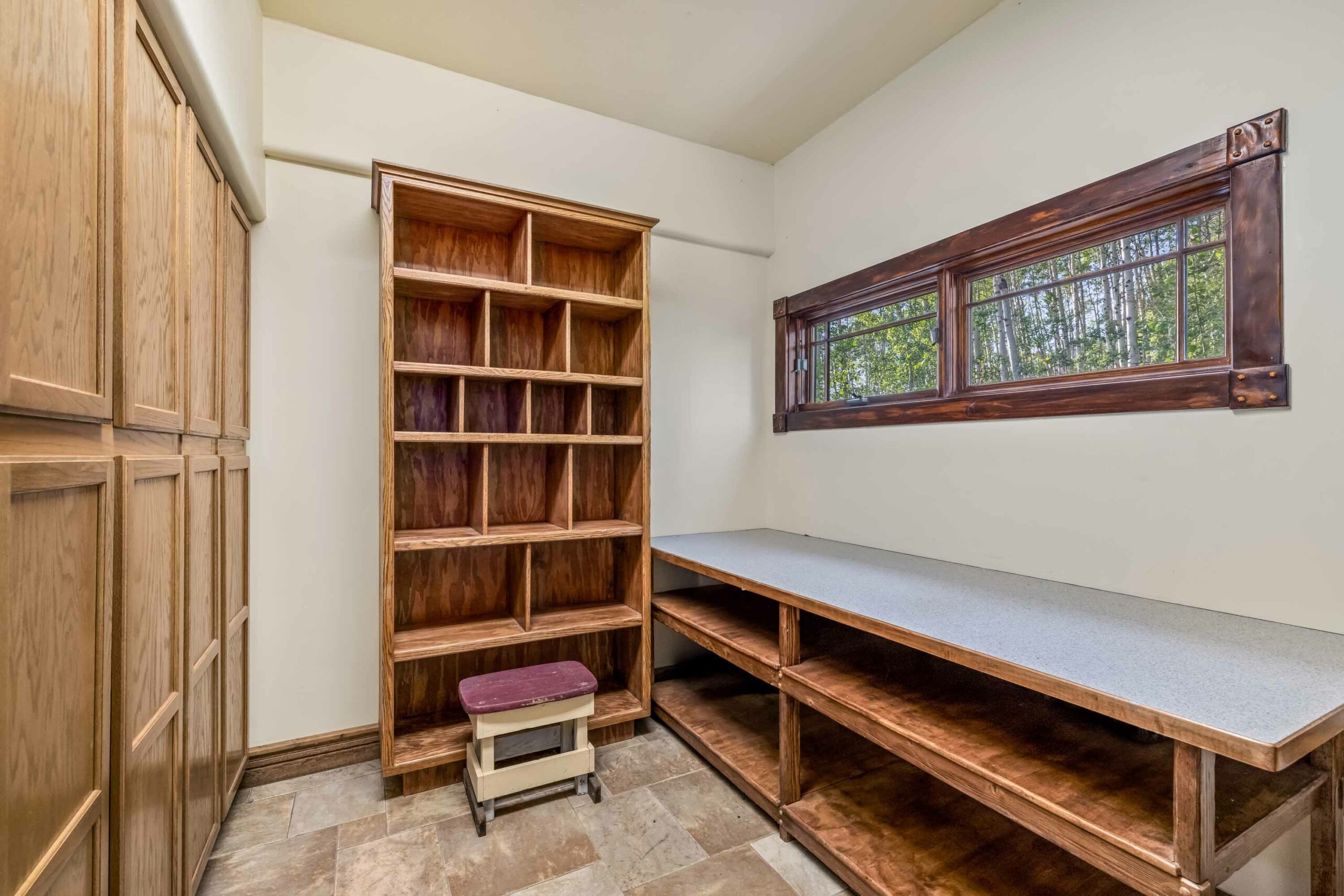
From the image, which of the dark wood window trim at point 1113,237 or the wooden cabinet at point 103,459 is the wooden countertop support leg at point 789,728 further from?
the wooden cabinet at point 103,459

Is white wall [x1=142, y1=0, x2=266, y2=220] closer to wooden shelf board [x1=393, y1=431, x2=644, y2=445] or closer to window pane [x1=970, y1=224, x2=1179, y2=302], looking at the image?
wooden shelf board [x1=393, y1=431, x2=644, y2=445]

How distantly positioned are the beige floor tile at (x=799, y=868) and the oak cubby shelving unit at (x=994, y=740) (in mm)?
51

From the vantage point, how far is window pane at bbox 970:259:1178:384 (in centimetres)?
179

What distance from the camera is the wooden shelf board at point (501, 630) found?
2.14 meters

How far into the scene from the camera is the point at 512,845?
186 cm

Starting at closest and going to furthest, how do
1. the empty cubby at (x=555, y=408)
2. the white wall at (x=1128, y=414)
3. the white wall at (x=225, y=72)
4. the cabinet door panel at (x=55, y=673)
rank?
the cabinet door panel at (x=55, y=673), the white wall at (x=225, y=72), the white wall at (x=1128, y=414), the empty cubby at (x=555, y=408)

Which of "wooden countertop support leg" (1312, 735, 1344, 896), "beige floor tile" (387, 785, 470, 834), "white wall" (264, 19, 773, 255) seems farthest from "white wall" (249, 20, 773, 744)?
"wooden countertop support leg" (1312, 735, 1344, 896)

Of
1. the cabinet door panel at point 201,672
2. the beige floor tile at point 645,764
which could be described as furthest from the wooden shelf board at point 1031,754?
the cabinet door panel at point 201,672

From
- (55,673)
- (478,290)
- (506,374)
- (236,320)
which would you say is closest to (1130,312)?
(506,374)

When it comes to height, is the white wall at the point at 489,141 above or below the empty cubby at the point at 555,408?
above

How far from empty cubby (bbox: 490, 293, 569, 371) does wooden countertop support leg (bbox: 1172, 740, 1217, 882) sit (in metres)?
2.17

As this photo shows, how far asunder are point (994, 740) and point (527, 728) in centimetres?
142

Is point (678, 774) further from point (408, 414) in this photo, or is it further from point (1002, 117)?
point (1002, 117)

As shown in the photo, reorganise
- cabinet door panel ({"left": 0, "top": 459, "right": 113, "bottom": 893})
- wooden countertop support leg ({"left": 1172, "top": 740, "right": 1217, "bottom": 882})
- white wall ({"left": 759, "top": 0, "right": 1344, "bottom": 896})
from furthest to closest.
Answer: white wall ({"left": 759, "top": 0, "right": 1344, "bottom": 896}), wooden countertop support leg ({"left": 1172, "top": 740, "right": 1217, "bottom": 882}), cabinet door panel ({"left": 0, "top": 459, "right": 113, "bottom": 893})
